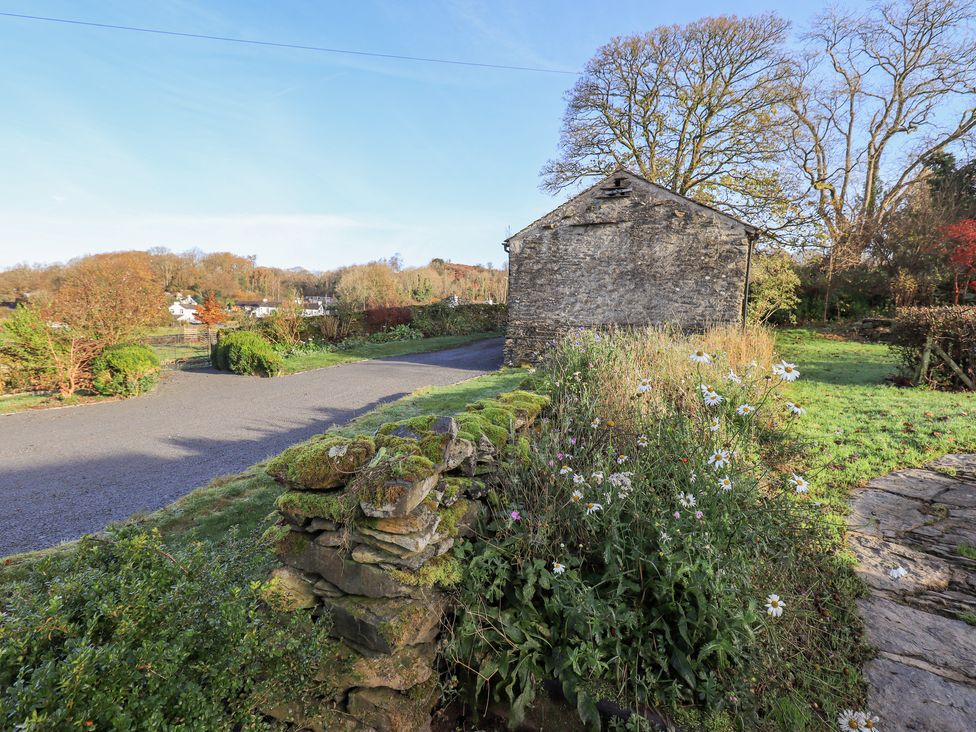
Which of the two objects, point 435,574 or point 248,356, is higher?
point 248,356

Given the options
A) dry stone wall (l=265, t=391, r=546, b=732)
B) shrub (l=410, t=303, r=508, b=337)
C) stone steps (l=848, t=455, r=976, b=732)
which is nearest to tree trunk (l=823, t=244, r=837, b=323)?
shrub (l=410, t=303, r=508, b=337)

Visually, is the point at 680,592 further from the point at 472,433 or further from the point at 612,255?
the point at 612,255

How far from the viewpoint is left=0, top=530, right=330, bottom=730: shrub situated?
1438mm

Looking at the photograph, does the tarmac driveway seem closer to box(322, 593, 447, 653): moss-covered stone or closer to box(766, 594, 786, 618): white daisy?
box(322, 593, 447, 653): moss-covered stone

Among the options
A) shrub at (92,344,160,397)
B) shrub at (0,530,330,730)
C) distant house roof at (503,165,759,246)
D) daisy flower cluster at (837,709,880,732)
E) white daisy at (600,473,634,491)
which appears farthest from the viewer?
distant house roof at (503,165,759,246)

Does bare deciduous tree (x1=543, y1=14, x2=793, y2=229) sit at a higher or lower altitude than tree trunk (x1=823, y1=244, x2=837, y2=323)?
higher

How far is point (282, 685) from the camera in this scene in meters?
2.07

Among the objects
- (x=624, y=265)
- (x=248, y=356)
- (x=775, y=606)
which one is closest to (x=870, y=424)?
(x=775, y=606)

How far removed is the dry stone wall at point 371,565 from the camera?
2.36m

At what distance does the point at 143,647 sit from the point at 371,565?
42.0 inches

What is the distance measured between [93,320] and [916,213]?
30160mm

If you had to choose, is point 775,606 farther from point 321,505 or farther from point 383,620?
point 321,505

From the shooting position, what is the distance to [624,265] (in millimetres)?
12359

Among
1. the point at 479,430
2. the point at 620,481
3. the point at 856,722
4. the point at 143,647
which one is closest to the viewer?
the point at 143,647
